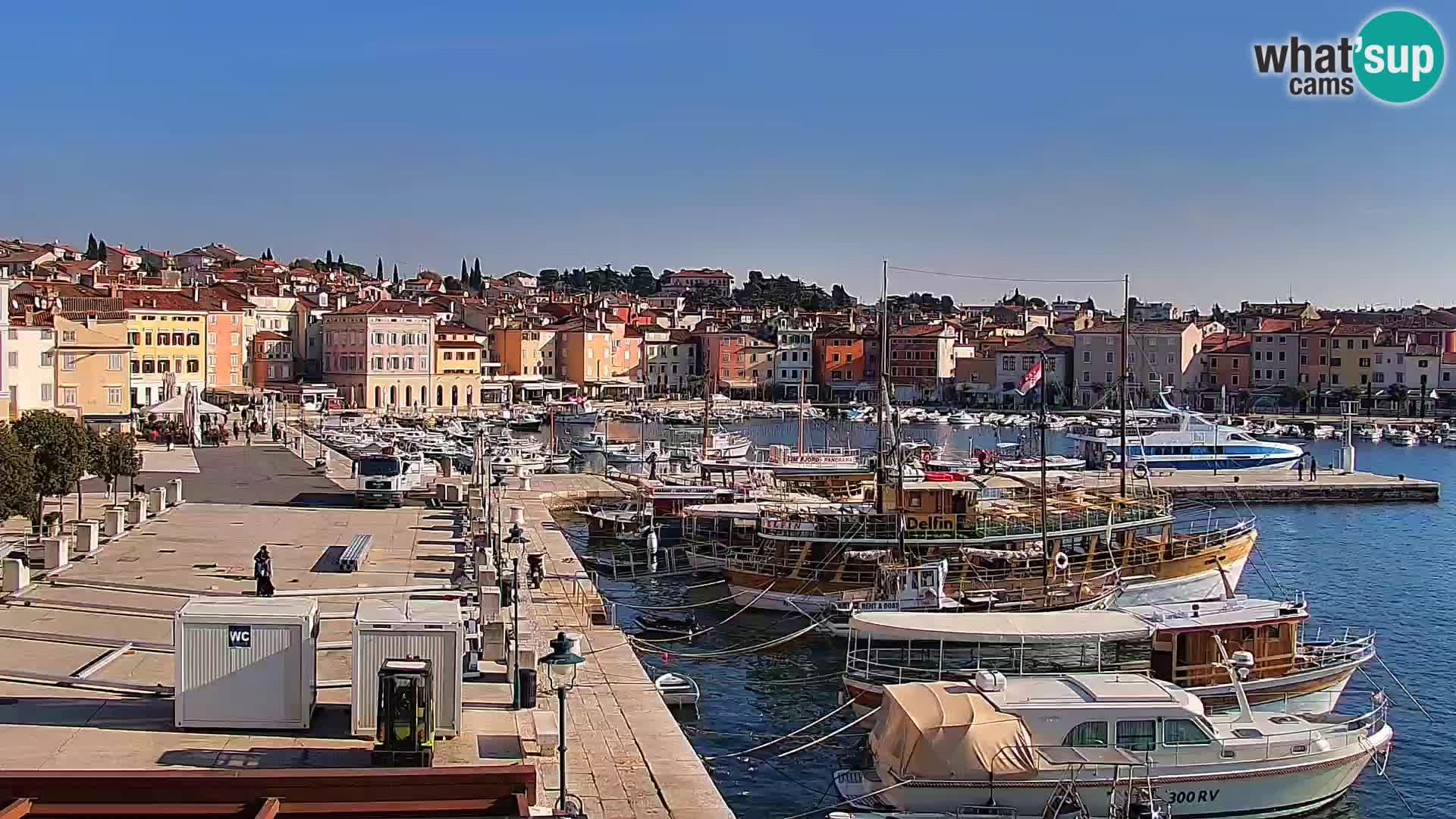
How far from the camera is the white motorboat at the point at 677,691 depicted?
727 inches

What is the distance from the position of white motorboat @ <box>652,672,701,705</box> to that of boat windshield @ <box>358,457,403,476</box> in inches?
633

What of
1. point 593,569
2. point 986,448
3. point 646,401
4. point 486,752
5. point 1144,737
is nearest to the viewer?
point 486,752

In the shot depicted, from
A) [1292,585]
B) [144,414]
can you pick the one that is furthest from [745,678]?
[144,414]

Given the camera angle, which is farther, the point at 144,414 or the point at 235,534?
the point at 144,414

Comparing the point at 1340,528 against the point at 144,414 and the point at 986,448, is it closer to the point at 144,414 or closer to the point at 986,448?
the point at 986,448

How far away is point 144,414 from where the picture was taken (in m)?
54.8

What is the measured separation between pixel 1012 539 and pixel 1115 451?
30.8 m

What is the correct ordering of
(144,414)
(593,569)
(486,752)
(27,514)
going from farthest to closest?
1. (144,414)
2. (593,569)
3. (27,514)
4. (486,752)

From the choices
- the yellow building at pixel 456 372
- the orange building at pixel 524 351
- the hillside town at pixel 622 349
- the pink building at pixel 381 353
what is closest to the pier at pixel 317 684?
the hillside town at pixel 622 349

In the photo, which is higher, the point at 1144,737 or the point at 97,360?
the point at 97,360

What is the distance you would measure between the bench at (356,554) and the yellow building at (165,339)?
4670cm

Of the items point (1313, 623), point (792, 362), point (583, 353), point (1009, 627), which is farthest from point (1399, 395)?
point (1009, 627)

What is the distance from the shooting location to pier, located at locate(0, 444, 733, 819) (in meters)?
11.6

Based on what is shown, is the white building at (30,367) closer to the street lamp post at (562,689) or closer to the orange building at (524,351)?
the street lamp post at (562,689)
